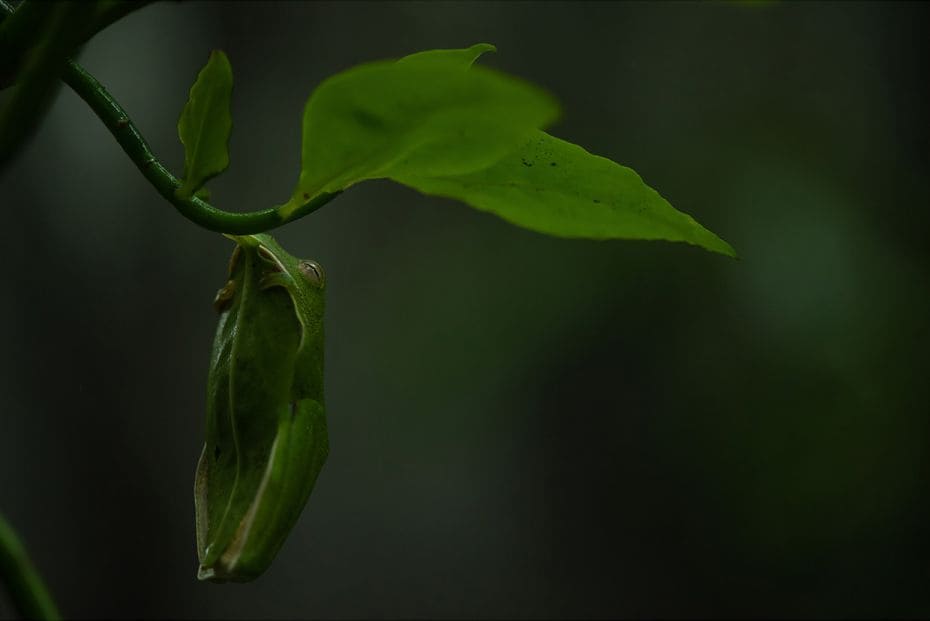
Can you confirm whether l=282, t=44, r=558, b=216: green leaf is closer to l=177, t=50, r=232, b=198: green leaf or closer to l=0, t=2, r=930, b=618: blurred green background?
l=177, t=50, r=232, b=198: green leaf

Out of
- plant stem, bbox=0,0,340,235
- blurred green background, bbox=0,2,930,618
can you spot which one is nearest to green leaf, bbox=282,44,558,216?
plant stem, bbox=0,0,340,235

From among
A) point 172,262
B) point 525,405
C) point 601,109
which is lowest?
point 525,405

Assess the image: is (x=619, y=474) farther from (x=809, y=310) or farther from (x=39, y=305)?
(x=39, y=305)

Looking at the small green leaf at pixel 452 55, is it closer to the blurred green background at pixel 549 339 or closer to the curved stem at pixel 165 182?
the curved stem at pixel 165 182

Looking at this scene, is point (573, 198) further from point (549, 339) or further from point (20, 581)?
point (549, 339)

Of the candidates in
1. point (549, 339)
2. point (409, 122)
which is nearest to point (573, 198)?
point (409, 122)

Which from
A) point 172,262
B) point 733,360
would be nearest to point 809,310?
point 733,360
